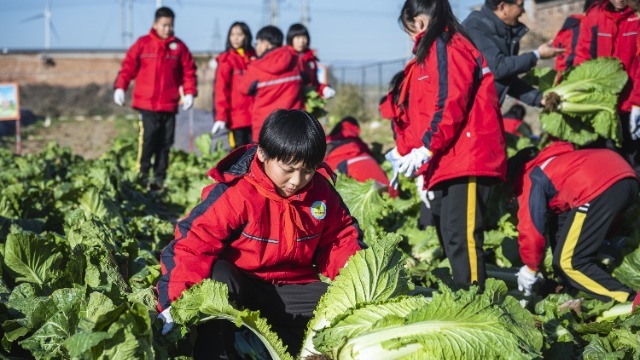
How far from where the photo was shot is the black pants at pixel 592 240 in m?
4.51

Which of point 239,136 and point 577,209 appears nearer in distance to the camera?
point 577,209

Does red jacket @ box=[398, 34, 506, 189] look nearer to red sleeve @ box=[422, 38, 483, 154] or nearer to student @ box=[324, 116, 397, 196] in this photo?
red sleeve @ box=[422, 38, 483, 154]

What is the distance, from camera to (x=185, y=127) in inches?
627

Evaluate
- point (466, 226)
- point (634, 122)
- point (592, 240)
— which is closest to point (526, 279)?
point (592, 240)

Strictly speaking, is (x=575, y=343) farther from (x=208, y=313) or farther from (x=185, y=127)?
(x=185, y=127)

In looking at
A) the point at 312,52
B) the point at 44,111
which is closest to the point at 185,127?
the point at 312,52

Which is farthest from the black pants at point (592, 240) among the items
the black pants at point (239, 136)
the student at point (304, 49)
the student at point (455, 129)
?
the black pants at point (239, 136)

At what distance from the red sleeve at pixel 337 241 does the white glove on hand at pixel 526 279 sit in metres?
1.55

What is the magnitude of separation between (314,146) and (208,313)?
2.79 ft

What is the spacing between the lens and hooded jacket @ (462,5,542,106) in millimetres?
5324

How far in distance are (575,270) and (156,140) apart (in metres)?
6.04

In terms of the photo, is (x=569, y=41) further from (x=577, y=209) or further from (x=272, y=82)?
(x=272, y=82)

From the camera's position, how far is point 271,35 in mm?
8086

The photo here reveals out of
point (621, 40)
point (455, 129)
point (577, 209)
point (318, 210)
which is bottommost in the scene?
point (577, 209)
